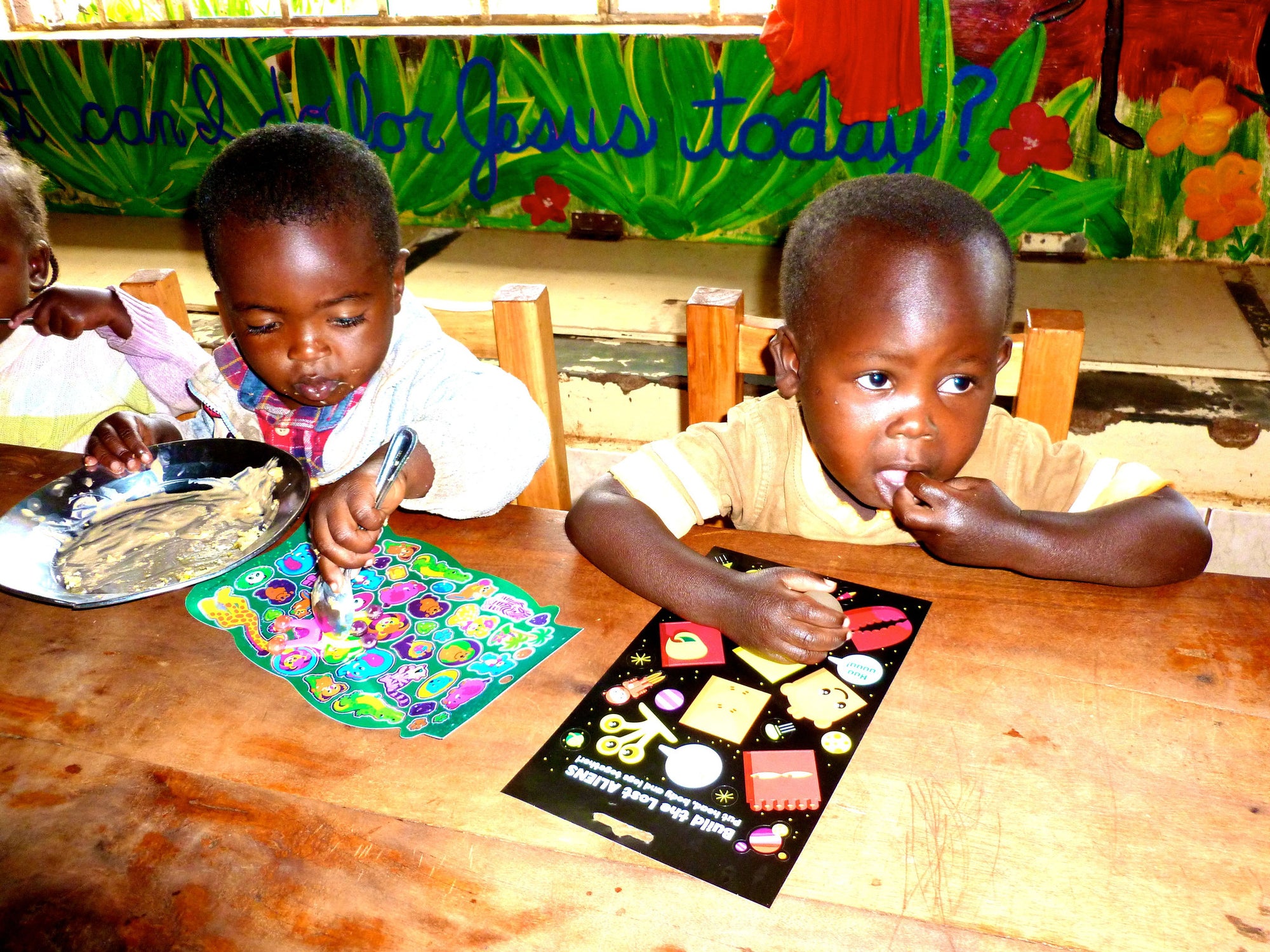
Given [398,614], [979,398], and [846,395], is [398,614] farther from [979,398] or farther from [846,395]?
[979,398]

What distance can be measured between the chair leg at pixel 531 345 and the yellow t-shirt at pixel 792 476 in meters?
0.22

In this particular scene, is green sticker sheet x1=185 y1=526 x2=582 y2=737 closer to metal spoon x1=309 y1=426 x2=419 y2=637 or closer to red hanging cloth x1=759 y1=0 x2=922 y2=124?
metal spoon x1=309 y1=426 x2=419 y2=637

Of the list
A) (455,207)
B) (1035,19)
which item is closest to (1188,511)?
(1035,19)

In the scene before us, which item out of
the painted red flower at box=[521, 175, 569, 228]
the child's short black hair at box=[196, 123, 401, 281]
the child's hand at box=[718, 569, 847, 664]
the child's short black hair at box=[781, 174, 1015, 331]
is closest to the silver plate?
the child's short black hair at box=[196, 123, 401, 281]

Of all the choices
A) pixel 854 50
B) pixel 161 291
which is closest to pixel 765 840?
pixel 161 291

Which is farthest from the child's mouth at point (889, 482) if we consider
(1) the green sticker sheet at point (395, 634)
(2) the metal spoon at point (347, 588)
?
(2) the metal spoon at point (347, 588)

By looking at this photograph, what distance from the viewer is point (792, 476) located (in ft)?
3.59

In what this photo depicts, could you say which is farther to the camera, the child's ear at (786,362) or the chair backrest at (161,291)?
the chair backrest at (161,291)

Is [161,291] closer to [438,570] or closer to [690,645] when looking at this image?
[438,570]

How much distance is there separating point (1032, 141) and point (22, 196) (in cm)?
256

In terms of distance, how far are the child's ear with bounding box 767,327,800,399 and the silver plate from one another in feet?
1.68

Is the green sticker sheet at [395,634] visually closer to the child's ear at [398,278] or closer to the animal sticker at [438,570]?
the animal sticker at [438,570]

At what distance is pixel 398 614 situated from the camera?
2.95 feet

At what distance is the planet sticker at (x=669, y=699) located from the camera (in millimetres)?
759
